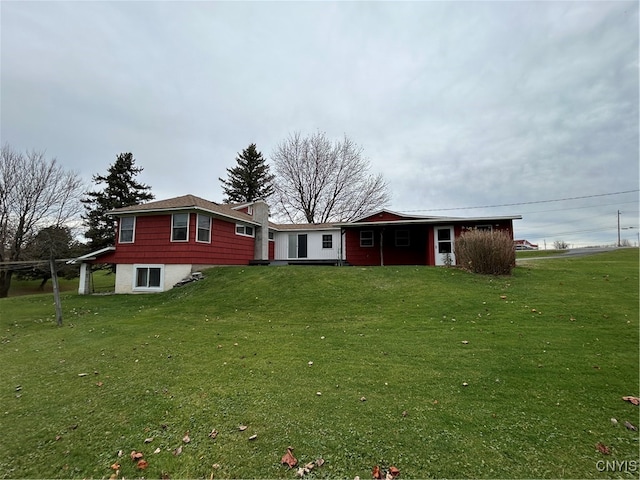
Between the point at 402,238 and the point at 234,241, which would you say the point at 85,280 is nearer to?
the point at 234,241

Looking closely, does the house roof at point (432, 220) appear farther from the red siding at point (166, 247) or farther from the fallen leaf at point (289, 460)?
the fallen leaf at point (289, 460)

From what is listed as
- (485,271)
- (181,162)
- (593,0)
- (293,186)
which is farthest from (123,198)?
(593,0)

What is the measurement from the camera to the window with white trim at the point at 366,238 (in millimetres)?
19156

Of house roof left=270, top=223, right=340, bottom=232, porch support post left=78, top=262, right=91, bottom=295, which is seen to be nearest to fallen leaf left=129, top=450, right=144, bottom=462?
porch support post left=78, top=262, right=91, bottom=295

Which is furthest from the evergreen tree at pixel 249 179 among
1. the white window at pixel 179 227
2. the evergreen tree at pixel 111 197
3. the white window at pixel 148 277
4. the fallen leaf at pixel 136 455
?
the fallen leaf at pixel 136 455

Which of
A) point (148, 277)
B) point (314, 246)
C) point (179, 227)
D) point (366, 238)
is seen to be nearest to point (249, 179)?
point (314, 246)

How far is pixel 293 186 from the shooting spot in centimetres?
3231

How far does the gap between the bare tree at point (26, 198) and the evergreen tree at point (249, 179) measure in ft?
51.6

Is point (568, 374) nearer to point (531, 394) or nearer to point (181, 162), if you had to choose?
point (531, 394)

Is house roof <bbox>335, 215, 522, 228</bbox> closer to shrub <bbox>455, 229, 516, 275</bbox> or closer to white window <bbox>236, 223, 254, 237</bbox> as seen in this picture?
shrub <bbox>455, 229, 516, 275</bbox>

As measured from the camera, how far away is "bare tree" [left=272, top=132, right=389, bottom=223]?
1225 inches

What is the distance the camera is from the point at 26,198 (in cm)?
2245

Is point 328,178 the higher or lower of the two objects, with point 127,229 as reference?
higher

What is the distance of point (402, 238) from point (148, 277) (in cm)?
1429
